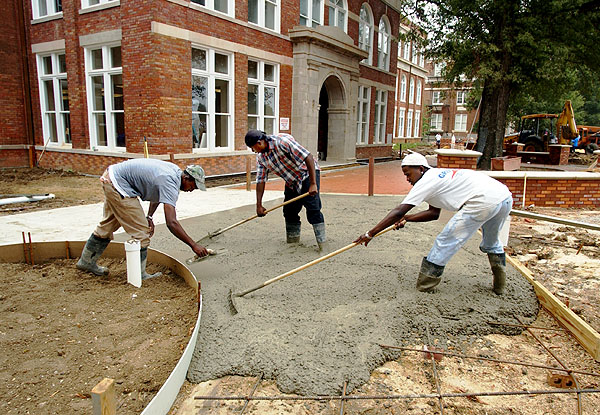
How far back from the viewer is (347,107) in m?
17.5

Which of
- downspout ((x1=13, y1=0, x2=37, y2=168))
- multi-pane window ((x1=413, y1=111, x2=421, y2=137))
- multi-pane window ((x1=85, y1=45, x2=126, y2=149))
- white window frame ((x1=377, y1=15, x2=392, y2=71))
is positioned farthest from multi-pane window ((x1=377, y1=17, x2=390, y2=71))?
multi-pane window ((x1=413, y1=111, x2=421, y2=137))

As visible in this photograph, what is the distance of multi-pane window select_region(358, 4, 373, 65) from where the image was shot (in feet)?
61.9

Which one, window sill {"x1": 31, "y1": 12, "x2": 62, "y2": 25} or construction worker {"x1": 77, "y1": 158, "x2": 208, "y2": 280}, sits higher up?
window sill {"x1": 31, "y1": 12, "x2": 62, "y2": 25}

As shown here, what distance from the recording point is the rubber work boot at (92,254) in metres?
4.36

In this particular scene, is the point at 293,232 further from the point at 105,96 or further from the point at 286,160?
the point at 105,96

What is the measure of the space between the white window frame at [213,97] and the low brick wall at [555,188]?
7507 mm

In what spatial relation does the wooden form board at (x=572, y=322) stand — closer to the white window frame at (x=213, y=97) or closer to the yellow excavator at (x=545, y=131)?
the white window frame at (x=213, y=97)

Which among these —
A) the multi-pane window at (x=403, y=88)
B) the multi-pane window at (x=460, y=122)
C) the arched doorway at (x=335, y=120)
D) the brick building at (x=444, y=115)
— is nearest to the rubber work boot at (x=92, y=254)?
the arched doorway at (x=335, y=120)

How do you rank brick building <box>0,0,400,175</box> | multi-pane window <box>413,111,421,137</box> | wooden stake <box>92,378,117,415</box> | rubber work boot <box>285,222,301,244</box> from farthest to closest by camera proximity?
1. multi-pane window <box>413,111,421,137</box>
2. brick building <box>0,0,400,175</box>
3. rubber work boot <box>285,222,301,244</box>
4. wooden stake <box>92,378,117,415</box>

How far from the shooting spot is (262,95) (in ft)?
44.8

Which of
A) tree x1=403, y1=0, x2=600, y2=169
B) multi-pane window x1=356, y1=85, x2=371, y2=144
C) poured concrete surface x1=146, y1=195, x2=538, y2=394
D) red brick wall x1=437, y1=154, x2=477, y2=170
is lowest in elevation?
poured concrete surface x1=146, y1=195, x2=538, y2=394

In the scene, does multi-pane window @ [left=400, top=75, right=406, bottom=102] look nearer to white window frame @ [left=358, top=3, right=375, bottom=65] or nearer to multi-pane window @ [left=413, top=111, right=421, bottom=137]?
multi-pane window @ [left=413, top=111, right=421, bottom=137]

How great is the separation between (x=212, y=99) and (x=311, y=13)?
19.4 feet

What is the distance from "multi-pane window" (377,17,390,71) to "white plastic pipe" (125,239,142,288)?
1874 cm
